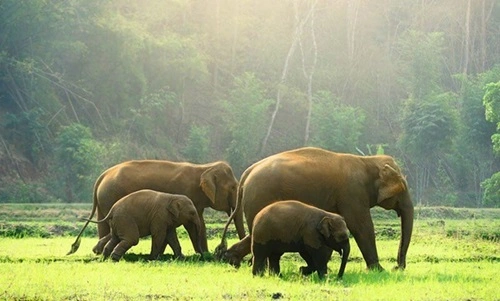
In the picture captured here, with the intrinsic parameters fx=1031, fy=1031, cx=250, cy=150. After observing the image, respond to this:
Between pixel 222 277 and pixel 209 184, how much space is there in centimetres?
510

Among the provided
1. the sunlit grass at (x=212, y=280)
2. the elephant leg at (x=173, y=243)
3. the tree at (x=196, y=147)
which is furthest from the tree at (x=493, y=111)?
the elephant leg at (x=173, y=243)

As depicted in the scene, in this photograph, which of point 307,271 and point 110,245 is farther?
point 110,245

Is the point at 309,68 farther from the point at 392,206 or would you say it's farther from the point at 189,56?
the point at 392,206

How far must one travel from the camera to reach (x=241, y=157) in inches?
2221

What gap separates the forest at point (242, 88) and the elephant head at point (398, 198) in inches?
1123

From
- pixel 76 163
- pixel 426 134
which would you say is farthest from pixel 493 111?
pixel 76 163

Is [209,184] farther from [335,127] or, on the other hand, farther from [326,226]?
[335,127]

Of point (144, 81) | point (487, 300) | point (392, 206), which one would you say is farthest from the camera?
point (144, 81)

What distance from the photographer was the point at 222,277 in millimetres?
13266

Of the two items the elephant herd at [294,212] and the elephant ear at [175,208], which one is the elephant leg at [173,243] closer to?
the elephant herd at [294,212]

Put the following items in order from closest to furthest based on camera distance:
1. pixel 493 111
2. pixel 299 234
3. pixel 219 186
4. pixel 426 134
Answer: pixel 299 234 < pixel 219 186 < pixel 493 111 < pixel 426 134

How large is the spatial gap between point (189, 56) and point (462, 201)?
20.1 meters

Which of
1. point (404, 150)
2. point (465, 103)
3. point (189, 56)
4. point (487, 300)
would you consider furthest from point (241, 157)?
point (487, 300)

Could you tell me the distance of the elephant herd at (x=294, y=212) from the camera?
13172 millimetres
